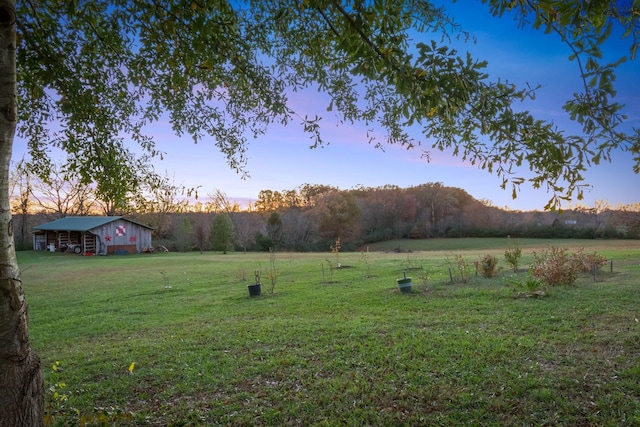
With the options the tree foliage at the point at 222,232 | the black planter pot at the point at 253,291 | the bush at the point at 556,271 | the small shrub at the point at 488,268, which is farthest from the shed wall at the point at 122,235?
the bush at the point at 556,271

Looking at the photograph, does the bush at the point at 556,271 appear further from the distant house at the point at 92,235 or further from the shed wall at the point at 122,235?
the shed wall at the point at 122,235

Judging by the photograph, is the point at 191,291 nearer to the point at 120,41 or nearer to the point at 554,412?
the point at 120,41

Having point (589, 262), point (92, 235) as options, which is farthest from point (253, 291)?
point (92, 235)

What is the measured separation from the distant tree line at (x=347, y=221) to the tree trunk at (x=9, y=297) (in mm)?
40758

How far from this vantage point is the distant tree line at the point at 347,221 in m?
48.2

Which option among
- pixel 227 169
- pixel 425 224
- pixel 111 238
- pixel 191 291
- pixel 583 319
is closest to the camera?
pixel 227 169

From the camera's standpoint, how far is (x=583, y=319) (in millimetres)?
8375

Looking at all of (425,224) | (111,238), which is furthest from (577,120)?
(425,224)

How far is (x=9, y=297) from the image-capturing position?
2.61m

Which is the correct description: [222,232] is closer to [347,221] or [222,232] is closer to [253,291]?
[347,221]

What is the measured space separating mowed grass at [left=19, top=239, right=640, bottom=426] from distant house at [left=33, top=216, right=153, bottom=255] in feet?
108

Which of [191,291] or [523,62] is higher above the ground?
[523,62]

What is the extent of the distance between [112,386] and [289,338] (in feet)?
10.7

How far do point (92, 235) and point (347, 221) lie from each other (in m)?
32.3
